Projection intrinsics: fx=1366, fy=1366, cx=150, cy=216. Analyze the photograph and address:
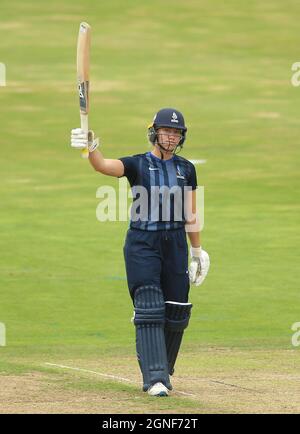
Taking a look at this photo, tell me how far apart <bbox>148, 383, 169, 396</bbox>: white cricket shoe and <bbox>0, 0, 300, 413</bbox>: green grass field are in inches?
5.6

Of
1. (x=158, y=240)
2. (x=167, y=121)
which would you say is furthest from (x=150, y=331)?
(x=167, y=121)

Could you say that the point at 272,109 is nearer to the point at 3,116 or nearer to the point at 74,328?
the point at 3,116

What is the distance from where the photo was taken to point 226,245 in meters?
19.4

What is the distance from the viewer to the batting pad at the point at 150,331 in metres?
10.5

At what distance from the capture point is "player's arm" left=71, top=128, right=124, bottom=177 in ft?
33.6

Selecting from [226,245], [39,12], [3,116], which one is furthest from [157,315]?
[39,12]

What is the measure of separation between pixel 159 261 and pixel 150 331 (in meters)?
0.56

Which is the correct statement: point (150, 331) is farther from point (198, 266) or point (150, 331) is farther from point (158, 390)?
point (198, 266)

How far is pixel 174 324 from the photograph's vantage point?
10883mm

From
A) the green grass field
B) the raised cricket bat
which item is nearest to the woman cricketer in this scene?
the green grass field

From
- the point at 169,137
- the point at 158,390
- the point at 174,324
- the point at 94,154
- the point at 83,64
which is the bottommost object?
the point at 158,390

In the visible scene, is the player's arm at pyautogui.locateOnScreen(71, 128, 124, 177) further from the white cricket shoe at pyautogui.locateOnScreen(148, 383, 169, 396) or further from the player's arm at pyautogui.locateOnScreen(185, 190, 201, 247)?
Result: the white cricket shoe at pyautogui.locateOnScreen(148, 383, 169, 396)

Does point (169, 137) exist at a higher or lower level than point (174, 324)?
higher

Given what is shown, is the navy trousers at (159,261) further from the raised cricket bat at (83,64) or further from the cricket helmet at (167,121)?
the raised cricket bat at (83,64)
